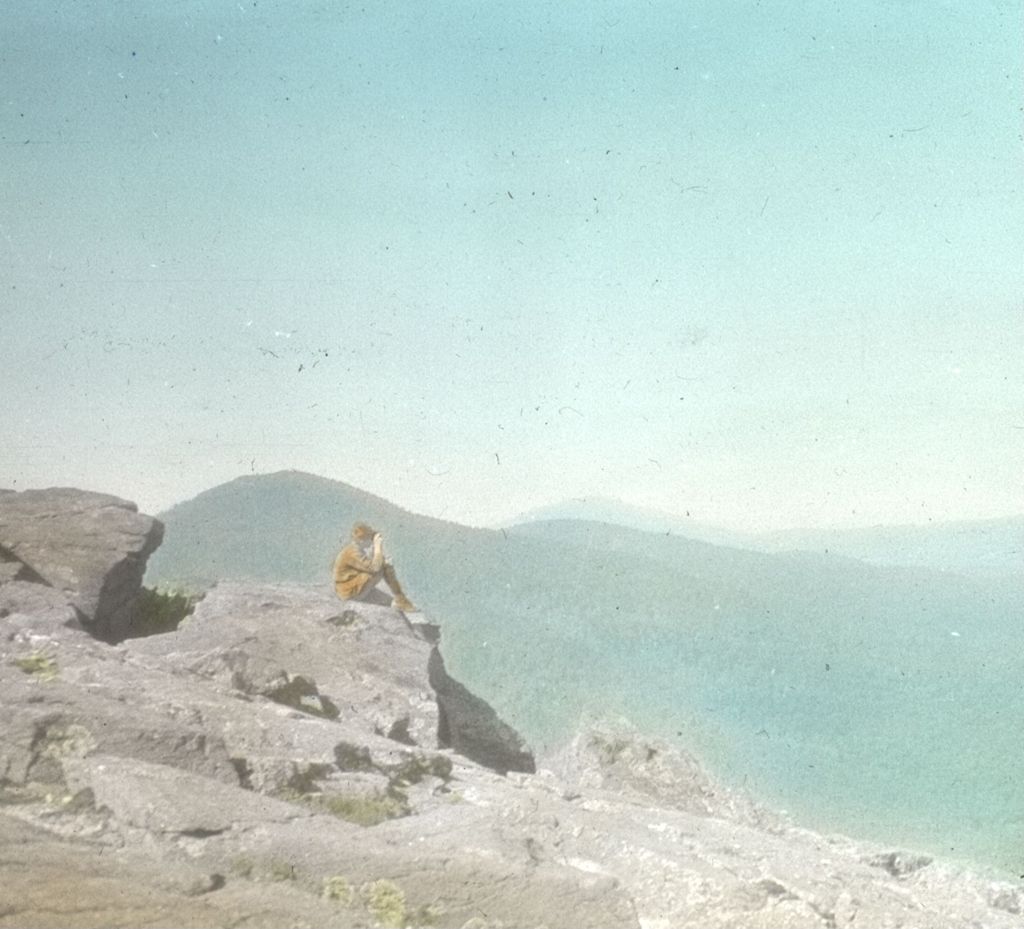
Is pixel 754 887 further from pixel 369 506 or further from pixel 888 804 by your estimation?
pixel 369 506

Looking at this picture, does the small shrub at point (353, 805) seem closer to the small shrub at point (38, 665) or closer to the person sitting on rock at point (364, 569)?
the small shrub at point (38, 665)

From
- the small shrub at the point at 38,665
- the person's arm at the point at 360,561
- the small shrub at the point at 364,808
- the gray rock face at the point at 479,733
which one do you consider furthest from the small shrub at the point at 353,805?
the person's arm at the point at 360,561

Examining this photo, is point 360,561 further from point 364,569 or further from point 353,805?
point 353,805

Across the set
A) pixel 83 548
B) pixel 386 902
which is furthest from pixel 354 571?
pixel 386 902

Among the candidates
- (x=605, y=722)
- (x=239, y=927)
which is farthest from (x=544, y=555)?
(x=239, y=927)

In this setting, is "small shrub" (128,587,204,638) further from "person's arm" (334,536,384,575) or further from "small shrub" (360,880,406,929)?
"small shrub" (360,880,406,929)

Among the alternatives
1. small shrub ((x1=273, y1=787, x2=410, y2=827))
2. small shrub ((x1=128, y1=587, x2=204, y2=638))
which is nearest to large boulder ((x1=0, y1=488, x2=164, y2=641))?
small shrub ((x1=128, y1=587, x2=204, y2=638))
